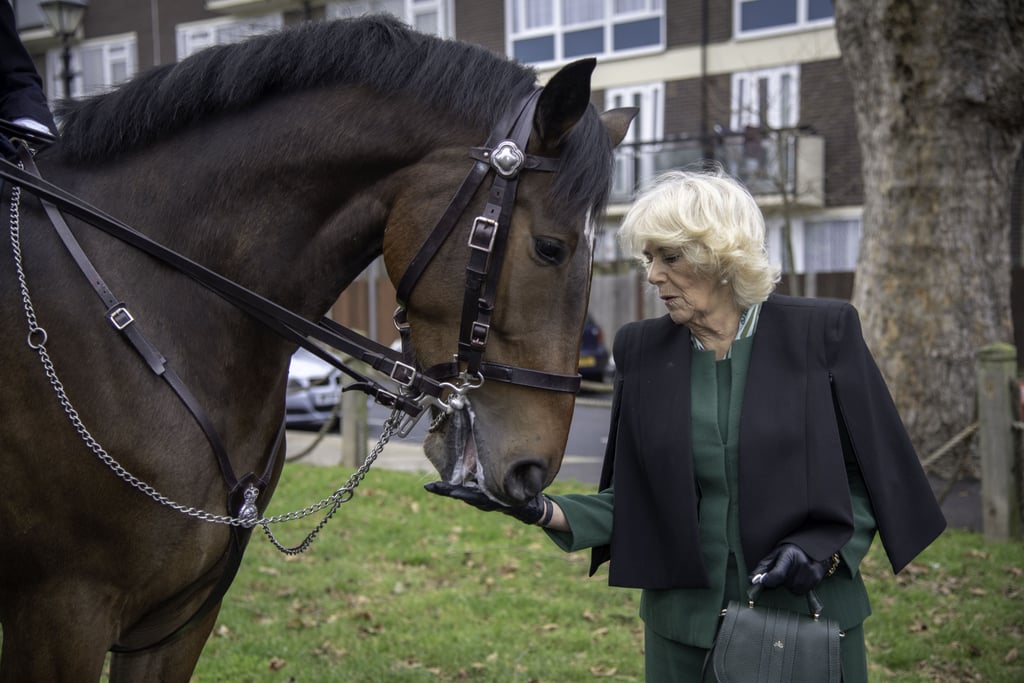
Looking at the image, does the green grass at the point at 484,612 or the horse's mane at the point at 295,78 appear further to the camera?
the green grass at the point at 484,612

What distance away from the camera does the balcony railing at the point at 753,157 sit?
64.8 ft

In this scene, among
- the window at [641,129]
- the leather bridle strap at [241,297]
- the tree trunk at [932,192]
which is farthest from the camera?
the window at [641,129]

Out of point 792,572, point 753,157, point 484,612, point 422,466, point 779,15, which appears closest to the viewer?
point 792,572

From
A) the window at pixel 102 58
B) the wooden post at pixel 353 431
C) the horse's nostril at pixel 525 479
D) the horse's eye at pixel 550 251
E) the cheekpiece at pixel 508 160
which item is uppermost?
the window at pixel 102 58

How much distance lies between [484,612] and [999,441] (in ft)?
13.0

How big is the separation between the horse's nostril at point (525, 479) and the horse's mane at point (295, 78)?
0.82 meters

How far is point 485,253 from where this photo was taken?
2275mm

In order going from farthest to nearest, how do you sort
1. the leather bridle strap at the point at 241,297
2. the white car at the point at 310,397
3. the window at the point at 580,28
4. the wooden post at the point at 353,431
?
the window at the point at 580,28
the white car at the point at 310,397
the wooden post at the point at 353,431
the leather bridle strap at the point at 241,297

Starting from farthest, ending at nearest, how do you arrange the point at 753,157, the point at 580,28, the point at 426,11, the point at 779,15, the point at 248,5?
1. the point at 248,5
2. the point at 426,11
3. the point at 580,28
4. the point at 779,15
5. the point at 753,157

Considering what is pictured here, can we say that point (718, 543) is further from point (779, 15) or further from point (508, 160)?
point (779, 15)

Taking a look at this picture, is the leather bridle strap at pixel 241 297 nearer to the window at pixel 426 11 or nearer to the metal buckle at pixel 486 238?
the metal buckle at pixel 486 238

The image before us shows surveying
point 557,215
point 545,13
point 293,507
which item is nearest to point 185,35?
point 545,13

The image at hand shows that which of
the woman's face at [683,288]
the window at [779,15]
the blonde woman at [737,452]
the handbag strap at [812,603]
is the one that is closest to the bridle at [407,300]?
the blonde woman at [737,452]

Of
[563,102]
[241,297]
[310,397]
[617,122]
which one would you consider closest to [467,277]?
[563,102]
